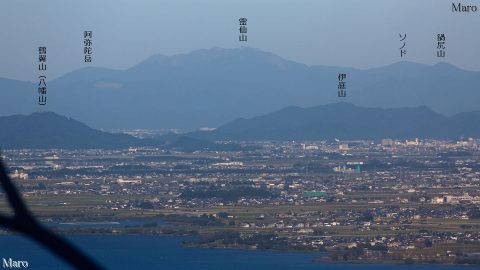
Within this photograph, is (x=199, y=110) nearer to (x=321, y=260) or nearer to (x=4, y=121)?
(x=4, y=121)

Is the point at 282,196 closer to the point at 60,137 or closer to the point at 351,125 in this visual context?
the point at 60,137

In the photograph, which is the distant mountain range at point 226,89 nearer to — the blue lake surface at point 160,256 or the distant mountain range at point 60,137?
the distant mountain range at point 60,137

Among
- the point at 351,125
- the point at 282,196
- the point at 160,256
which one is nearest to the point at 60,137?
the point at 351,125

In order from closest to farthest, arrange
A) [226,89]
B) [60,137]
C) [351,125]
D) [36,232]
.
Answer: [36,232]
[60,137]
[351,125]
[226,89]

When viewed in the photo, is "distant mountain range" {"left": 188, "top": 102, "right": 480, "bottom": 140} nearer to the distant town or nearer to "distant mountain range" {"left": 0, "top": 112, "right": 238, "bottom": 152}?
the distant town

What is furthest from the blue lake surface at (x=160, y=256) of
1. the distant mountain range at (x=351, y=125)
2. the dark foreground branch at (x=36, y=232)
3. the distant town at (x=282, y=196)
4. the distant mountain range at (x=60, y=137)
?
the distant mountain range at (x=351, y=125)

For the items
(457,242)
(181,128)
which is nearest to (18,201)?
(457,242)
